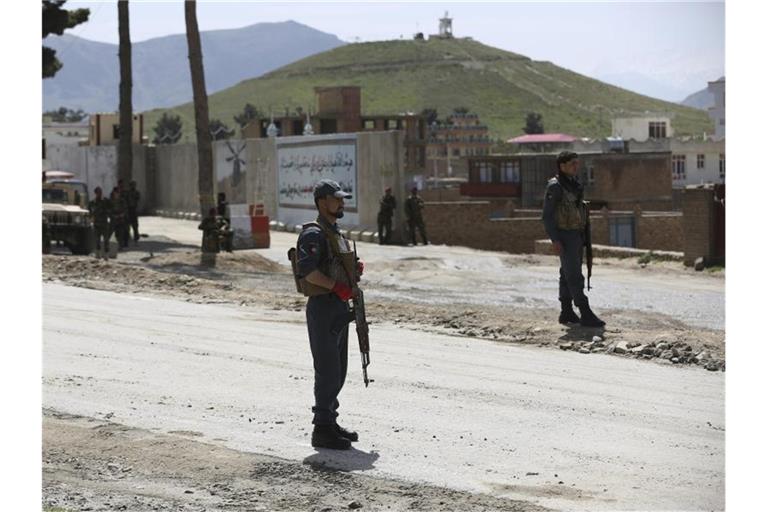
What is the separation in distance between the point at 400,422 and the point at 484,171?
71.0m

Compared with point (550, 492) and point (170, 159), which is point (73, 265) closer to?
point (550, 492)

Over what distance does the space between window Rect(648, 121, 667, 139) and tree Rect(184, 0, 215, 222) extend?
10725 centimetres

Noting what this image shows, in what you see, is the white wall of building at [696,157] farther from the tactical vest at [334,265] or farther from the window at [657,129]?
the tactical vest at [334,265]

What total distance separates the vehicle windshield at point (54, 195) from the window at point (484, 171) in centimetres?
4919

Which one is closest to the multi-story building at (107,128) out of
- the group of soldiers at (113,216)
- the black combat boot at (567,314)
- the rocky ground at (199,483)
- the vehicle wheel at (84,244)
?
the group of soldiers at (113,216)

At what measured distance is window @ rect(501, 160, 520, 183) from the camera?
78188mm

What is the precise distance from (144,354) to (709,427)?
5.78m

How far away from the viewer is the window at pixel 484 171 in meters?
79.9

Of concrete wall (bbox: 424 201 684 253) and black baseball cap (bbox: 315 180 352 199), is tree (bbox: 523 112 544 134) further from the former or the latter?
black baseball cap (bbox: 315 180 352 199)

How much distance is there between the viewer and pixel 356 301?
9023 millimetres

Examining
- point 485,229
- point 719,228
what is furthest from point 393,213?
point 719,228
